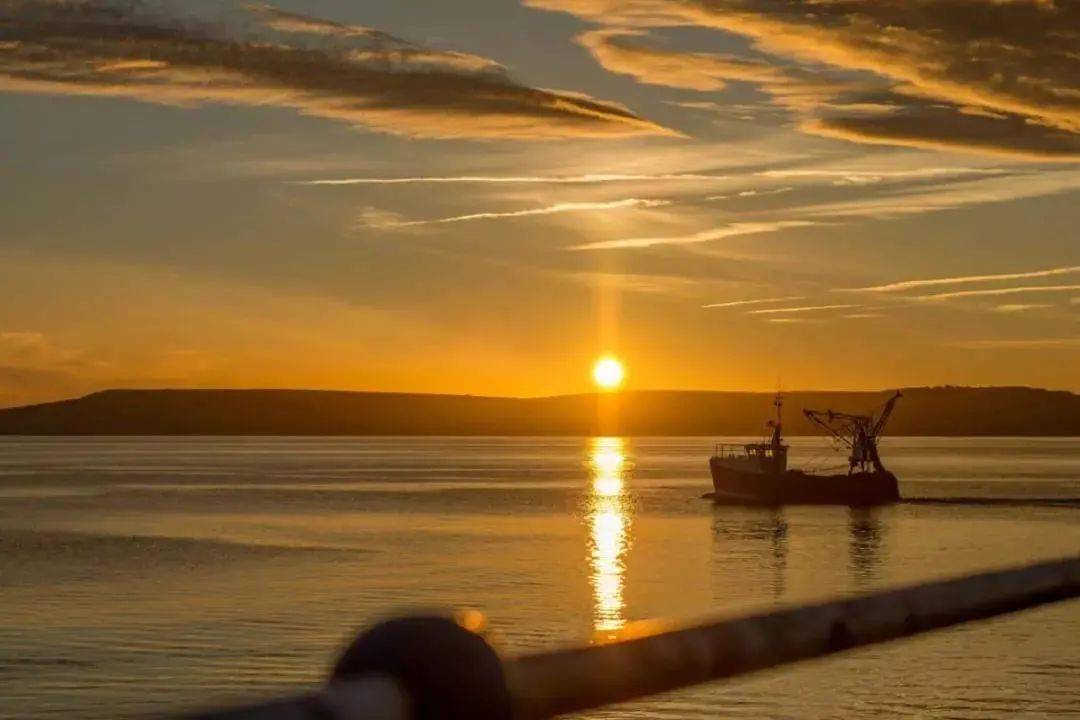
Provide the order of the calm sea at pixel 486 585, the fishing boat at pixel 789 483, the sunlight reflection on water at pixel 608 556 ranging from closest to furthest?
1. the calm sea at pixel 486 585
2. the sunlight reflection on water at pixel 608 556
3. the fishing boat at pixel 789 483

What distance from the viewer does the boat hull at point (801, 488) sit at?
16088 cm

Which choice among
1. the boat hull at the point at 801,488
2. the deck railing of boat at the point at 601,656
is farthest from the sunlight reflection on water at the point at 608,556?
the boat hull at the point at 801,488

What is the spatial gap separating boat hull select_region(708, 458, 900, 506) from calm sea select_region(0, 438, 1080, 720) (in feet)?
A: 12.0

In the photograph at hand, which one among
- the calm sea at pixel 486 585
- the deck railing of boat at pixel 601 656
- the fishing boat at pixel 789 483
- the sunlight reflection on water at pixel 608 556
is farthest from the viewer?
the fishing boat at pixel 789 483

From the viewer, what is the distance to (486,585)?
70562mm

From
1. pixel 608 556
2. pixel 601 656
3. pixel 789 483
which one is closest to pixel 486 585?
pixel 608 556

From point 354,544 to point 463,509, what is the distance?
47325 mm

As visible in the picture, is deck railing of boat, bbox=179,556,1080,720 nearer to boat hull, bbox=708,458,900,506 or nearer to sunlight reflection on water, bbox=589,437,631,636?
sunlight reflection on water, bbox=589,437,631,636

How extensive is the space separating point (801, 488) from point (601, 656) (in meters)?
162

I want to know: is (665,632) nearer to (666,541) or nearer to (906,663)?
(906,663)

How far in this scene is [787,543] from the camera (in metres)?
108

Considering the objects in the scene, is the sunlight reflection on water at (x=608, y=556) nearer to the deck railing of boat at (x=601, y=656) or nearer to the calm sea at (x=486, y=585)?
the calm sea at (x=486, y=585)

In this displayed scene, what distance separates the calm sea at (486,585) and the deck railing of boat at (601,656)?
0.98 metres

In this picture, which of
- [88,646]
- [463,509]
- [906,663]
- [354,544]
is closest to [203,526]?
[354,544]
